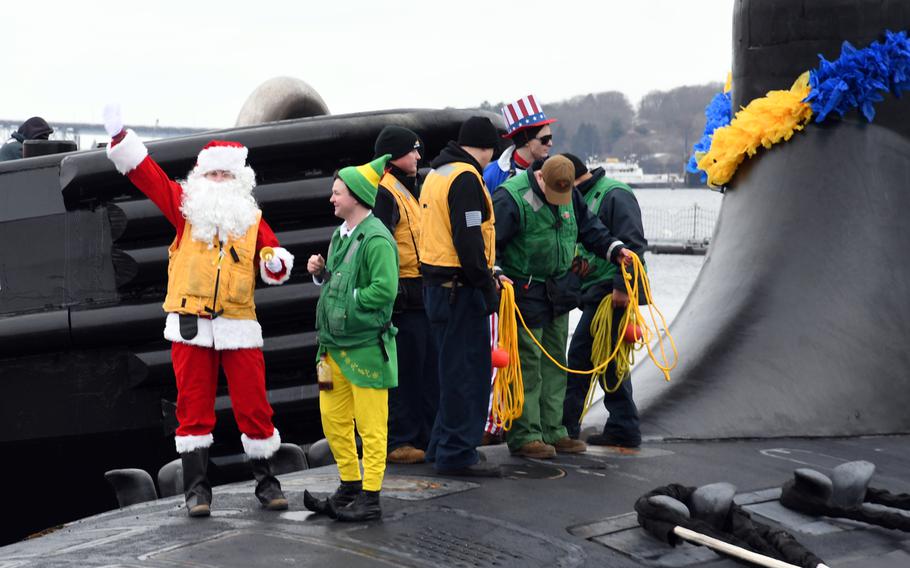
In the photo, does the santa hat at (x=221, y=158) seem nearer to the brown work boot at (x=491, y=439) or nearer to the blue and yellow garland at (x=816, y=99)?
the brown work boot at (x=491, y=439)

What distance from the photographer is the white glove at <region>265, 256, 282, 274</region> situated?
548 cm

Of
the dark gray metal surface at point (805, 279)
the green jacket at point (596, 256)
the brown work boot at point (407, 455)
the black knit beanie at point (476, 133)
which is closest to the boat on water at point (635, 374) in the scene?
the dark gray metal surface at point (805, 279)

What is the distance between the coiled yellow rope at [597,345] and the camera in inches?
248

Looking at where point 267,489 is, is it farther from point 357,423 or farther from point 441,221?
point 441,221

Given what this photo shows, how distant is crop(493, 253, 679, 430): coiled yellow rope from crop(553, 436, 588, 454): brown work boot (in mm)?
342

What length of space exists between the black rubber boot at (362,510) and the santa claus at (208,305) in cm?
37

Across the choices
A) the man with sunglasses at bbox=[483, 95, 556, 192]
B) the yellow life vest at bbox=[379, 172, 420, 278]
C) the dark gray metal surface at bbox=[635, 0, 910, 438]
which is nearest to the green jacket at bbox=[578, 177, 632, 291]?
the man with sunglasses at bbox=[483, 95, 556, 192]

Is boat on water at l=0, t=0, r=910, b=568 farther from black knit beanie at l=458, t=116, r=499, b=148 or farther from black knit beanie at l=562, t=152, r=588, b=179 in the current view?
black knit beanie at l=458, t=116, r=499, b=148

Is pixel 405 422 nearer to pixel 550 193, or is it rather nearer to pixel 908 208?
pixel 550 193

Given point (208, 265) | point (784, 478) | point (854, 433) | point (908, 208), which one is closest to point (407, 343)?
point (208, 265)

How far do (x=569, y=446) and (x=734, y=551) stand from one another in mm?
2114

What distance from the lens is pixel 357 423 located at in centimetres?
514

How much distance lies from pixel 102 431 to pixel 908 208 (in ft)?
18.5

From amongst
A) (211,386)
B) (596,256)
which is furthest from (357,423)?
(596,256)
